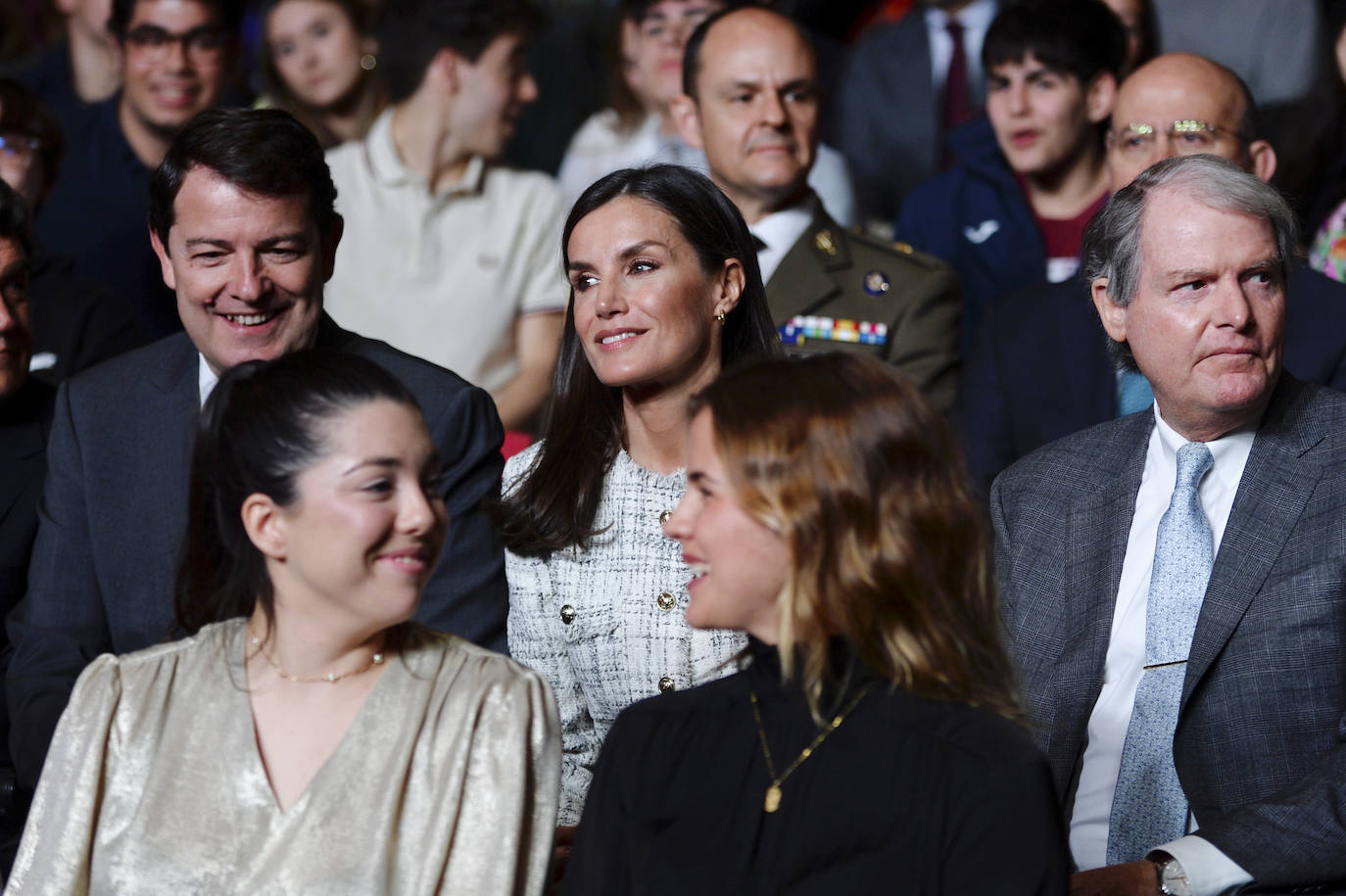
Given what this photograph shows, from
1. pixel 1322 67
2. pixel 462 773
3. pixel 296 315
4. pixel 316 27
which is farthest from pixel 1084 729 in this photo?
pixel 316 27

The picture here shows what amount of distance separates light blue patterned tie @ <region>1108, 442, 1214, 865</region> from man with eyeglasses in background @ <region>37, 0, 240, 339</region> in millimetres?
2455

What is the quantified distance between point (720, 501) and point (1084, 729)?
80 centimetres

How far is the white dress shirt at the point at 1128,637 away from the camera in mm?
2158

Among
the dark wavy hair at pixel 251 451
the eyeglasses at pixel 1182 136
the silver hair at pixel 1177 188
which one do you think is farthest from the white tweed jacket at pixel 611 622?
the eyeglasses at pixel 1182 136

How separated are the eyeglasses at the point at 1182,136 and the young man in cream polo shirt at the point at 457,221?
142 centimetres

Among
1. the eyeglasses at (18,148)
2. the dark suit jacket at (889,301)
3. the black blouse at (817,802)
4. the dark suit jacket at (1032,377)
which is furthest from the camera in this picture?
the eyeglasses at (18,148)

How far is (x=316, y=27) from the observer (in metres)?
4.39

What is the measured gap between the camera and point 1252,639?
2.07 meters

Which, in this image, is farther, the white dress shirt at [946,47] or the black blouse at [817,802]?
the white dress shirt at [946,47]

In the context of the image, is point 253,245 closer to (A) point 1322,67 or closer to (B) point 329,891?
(B) point 329,891

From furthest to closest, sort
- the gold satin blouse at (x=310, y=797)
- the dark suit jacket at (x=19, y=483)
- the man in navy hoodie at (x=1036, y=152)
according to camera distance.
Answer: the man in navy hoodie at (x=1036, y=152) → the dark suit jacket at (x=19, y=483) → the gold satin blouse at (x=310, y=797)

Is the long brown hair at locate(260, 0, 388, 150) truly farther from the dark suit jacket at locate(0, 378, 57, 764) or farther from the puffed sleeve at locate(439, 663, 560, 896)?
the puffed sleeve at locate(439, 663, 560, 896)

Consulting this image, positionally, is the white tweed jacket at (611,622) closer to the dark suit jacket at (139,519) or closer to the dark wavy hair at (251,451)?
the dark suit jacket at (139,519)

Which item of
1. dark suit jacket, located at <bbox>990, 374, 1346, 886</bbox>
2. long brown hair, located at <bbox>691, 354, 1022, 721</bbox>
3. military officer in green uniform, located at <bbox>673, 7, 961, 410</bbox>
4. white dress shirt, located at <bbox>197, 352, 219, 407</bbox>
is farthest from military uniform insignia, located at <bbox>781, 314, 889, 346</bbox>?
long brown hair, located at <bbox>691, 354, 1022, 721</bbox>
